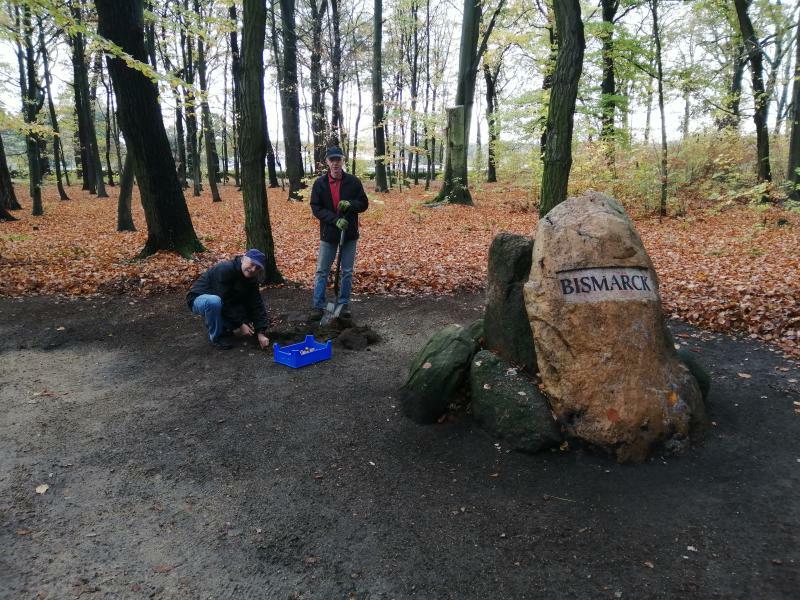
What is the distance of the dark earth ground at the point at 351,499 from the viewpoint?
8.20 feet

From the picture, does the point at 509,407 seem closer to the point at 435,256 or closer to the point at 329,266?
the point at 329,266

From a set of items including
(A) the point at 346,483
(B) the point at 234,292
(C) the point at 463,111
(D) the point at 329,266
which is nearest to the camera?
(A) the point at 346,483

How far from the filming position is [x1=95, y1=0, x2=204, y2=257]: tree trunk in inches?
353

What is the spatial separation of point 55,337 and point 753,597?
24.0ft

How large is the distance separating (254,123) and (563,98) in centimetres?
452

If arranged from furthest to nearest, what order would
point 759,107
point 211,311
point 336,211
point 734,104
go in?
1. point 734,104
2. point 759,107
3. point 336,211
4. point 211,311

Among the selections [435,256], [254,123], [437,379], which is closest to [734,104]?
[435,256]

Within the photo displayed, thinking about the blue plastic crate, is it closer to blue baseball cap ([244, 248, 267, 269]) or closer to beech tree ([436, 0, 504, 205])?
blue baseball cap ([244, 248, 267, 269])

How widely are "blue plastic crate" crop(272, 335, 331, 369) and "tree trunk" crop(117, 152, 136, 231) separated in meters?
8.57

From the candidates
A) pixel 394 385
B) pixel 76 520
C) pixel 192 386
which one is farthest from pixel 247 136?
pixel 76 520

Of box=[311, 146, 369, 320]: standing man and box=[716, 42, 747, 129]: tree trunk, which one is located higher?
box=[716, 42, 747, 129]: tree trunk

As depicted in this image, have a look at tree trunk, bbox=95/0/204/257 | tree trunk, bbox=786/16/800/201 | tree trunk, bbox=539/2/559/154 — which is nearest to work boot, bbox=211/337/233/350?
tree trunk, bbox=95/0/204/257

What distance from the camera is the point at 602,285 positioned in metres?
3.65

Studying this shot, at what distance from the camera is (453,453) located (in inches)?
145
